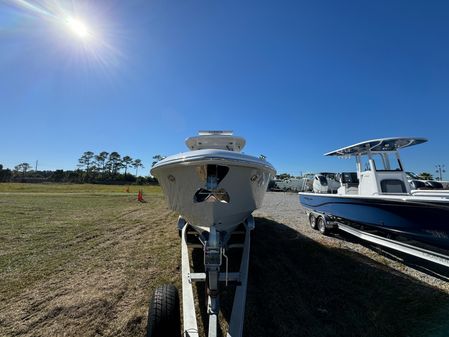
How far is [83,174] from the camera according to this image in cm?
8056

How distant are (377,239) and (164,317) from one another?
502 centimetres

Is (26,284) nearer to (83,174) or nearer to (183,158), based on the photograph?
(183,158)

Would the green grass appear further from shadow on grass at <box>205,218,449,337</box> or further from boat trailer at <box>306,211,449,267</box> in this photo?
boat trailer at <box>306,211,449,267</box>

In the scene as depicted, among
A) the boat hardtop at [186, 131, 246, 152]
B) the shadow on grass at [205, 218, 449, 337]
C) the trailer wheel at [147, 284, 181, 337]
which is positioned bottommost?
the shadow on grass at [205, 218, 449, 337]

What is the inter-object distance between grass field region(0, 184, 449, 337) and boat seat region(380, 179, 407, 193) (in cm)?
210

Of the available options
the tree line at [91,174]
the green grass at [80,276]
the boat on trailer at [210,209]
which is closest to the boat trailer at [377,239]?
the boat on trailer at [210,209]

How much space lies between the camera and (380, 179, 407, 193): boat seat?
660 centimetres

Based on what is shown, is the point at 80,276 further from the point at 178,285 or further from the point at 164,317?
the point at 164,317

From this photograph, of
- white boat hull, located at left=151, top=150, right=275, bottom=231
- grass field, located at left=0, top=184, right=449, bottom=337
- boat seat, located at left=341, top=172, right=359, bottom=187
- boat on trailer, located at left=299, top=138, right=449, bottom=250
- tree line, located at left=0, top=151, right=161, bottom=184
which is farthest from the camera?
tree line, located at left=0, top=151, right=161, bottom=184

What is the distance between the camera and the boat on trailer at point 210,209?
8.69ft

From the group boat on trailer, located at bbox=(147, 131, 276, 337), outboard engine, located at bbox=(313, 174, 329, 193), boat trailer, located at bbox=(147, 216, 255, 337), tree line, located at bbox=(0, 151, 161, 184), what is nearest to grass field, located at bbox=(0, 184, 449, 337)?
boat trailer, located at bbox=(147, 216, 255, 337)

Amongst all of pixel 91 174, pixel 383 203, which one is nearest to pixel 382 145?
pixel 383 203

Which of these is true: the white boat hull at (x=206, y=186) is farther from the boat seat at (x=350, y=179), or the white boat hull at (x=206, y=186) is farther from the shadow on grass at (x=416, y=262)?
the boat seat at (x=350, y=179)

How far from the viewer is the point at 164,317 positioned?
257cm
